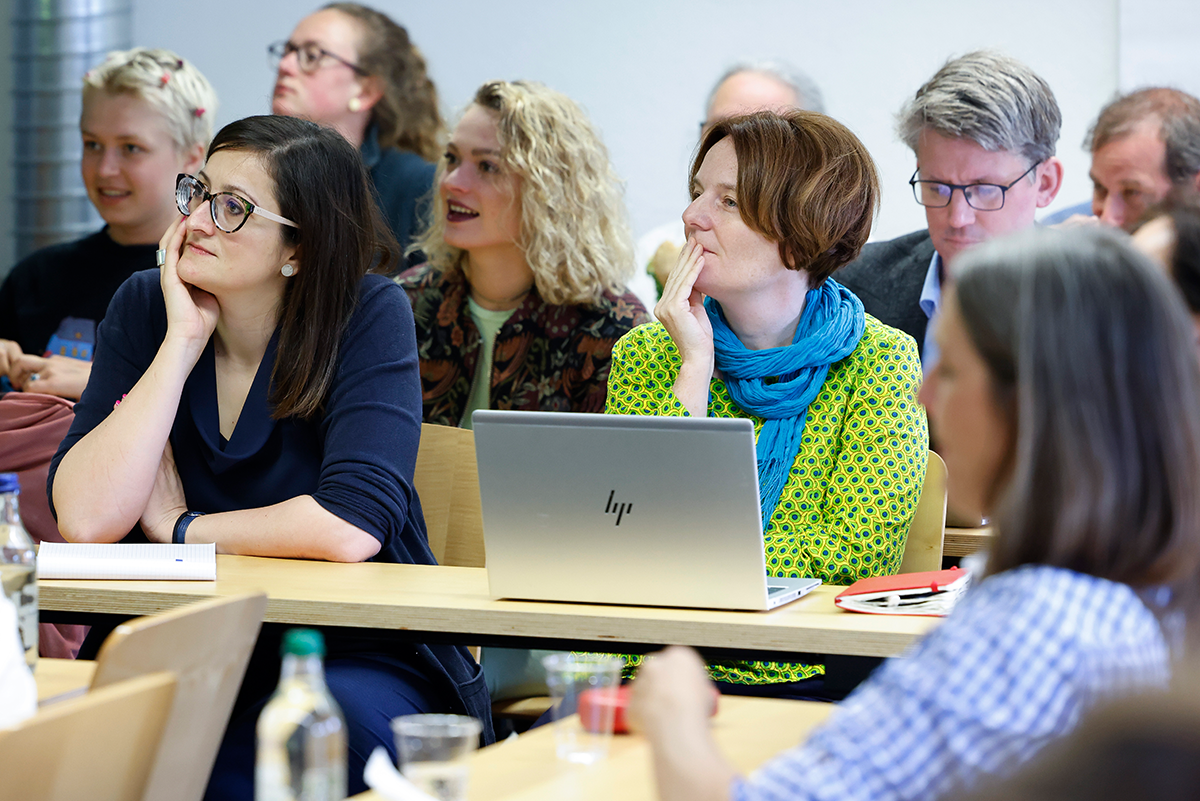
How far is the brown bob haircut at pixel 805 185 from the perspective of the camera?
234cm

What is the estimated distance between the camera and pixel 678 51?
4629 millimetres

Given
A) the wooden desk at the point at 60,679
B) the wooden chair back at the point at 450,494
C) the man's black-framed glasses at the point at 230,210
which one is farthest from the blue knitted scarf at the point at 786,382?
the wooden desk at the point at 60,679

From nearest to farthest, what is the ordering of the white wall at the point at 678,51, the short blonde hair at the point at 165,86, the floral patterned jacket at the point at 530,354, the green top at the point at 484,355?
the floral patterned jacket at the point at 530,354 < the green top at the point at 484,355 < the short blonde hair at the point at 165,86 < the white wall at the point at 678,51

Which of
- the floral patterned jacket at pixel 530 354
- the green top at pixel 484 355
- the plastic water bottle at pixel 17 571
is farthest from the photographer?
the green top at pixel 484 355

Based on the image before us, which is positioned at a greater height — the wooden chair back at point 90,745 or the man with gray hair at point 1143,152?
the man with gray hair at point 1143,152

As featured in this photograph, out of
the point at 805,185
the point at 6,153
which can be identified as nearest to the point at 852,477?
the point at 805,185

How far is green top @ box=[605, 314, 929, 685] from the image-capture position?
2111 mm

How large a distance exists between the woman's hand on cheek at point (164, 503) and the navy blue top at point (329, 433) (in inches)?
1.0

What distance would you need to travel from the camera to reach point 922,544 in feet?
7.30

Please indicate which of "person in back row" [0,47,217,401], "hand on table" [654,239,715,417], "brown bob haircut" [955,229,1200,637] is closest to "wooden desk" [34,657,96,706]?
"brown bob haircut" [955,229,1200,637]

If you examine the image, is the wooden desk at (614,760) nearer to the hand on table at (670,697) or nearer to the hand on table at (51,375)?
the hand on table at (670,697)

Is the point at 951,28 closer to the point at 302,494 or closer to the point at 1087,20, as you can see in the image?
the point at 1087,20

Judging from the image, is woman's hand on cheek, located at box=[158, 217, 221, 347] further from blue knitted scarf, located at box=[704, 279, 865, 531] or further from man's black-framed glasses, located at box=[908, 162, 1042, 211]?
man's black-framed glasses, located at box=[908, 162, 1042, 211]

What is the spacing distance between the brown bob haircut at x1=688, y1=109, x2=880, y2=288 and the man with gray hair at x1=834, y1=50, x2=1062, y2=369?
2.56 ft
